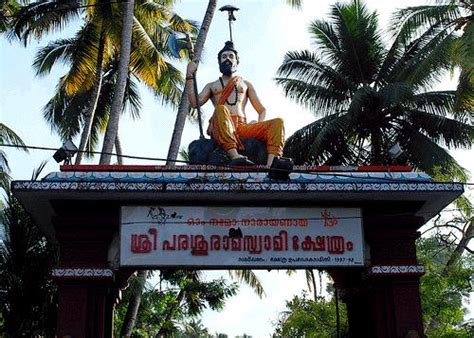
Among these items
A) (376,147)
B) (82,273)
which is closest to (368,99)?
(376,147)

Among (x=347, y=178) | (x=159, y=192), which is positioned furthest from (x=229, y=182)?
(x=347, y=178)

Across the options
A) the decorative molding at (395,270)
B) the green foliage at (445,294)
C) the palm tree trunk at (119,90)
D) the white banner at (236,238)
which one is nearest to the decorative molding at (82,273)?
the white banner at (236,238)

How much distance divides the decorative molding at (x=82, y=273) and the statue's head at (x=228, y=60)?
3782mm

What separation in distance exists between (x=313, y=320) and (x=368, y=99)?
6.29 meters

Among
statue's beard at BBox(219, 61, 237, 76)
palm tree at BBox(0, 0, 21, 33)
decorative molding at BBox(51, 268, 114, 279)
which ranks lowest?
decorative molding at BBox(51, 268, 114, 279)

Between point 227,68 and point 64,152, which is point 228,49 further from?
point 64,152

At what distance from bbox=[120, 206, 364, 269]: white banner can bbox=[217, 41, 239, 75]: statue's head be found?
2720 millimetres

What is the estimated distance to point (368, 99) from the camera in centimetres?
2152

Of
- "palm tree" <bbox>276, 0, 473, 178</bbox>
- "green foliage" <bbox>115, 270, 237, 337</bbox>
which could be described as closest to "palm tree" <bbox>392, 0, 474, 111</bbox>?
"palm tree" <bbox>276, 0, 473, 178</bbox>

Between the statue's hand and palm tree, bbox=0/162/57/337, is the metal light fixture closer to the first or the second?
the statue's hand

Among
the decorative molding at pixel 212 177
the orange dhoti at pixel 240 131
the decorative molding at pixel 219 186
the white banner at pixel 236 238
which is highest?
the orange dhoti at pixel 240 131

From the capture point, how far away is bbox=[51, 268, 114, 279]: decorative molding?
10.2 meters

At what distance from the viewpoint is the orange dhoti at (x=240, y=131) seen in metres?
11.1

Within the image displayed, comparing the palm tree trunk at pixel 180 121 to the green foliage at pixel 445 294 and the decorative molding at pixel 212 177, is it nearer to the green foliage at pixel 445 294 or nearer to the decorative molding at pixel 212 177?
the green foliage at pixel 445 294
